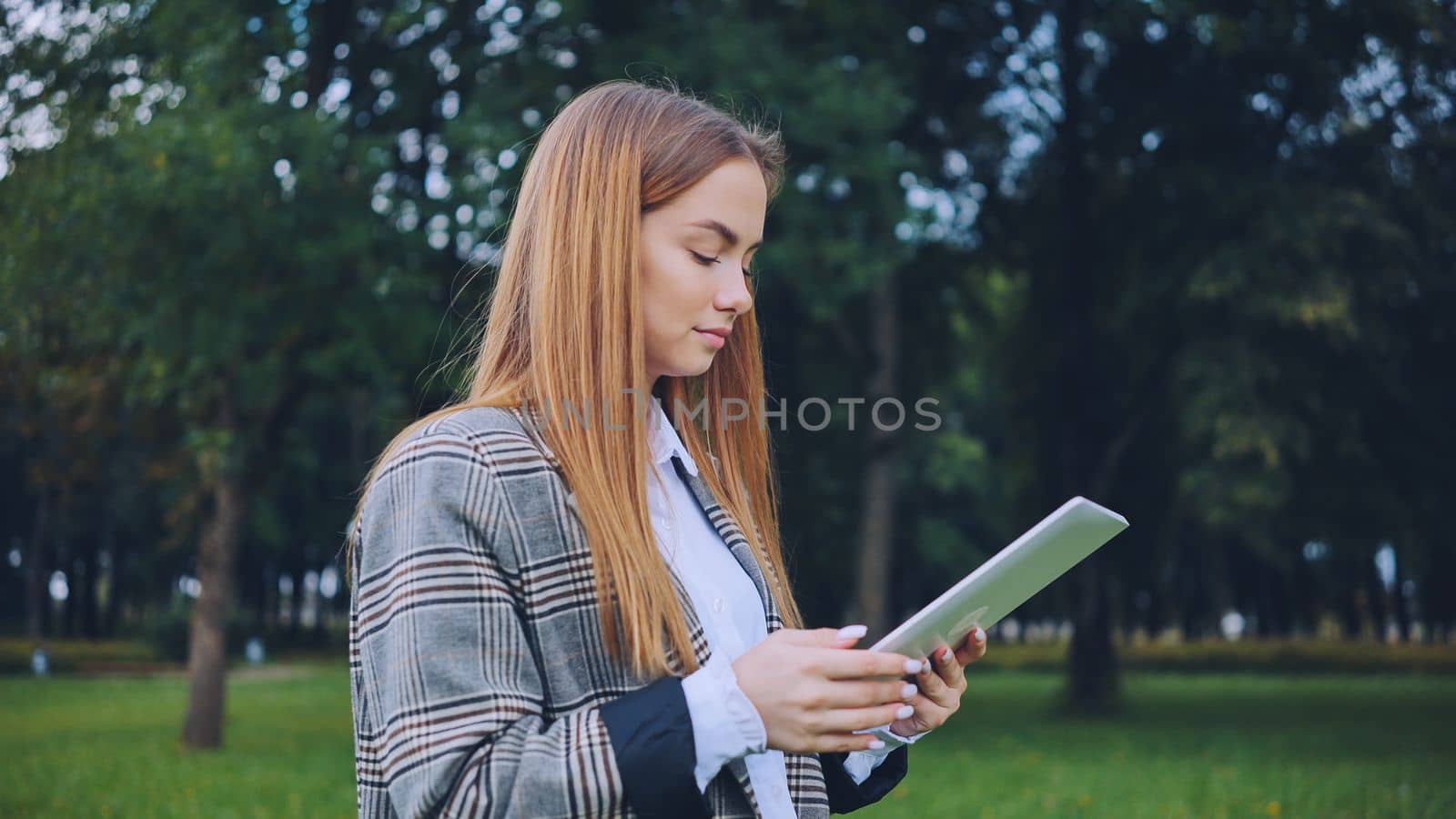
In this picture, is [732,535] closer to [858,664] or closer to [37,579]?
[858,664]

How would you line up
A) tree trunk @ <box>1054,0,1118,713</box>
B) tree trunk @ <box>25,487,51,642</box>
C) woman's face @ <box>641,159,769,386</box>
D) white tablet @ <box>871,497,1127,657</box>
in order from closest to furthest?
white tablet @ <box>871,497,1127,657</box>
woman's face @ <box>641,159,769,386</box>
tree trunk @ <box>1054,0,1118,713</box>
tree trunk @ <box>25,487,51,642</box>

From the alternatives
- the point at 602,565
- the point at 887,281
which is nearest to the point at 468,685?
the point at 602,565

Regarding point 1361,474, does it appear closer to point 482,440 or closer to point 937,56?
point 937,56

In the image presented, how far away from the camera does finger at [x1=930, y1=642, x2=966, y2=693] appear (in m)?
1.71

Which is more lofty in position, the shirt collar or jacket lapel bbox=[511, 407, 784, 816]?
the shirt collar

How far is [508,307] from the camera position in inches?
66.2

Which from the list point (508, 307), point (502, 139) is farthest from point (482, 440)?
point (502, 139)

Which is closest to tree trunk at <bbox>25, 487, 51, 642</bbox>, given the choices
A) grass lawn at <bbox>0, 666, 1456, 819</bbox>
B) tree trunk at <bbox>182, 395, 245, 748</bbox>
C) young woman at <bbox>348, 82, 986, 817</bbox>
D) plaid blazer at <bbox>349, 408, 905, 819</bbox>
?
grass lawn at <bbox>0, 666, 1456, 819</bbox>

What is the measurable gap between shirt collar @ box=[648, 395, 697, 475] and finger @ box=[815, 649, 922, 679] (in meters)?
0.52

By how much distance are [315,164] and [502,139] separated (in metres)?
1.53

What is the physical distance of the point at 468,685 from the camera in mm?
1338

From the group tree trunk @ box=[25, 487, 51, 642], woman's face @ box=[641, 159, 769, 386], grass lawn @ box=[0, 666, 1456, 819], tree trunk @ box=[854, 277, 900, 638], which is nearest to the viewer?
woman's face @ box=[641, 159, 769, 386]

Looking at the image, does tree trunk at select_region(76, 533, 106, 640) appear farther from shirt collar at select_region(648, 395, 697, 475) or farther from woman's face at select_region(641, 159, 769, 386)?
woman's face at select_region(641, 159, 769, 386)

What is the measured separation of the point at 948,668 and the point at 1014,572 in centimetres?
29
